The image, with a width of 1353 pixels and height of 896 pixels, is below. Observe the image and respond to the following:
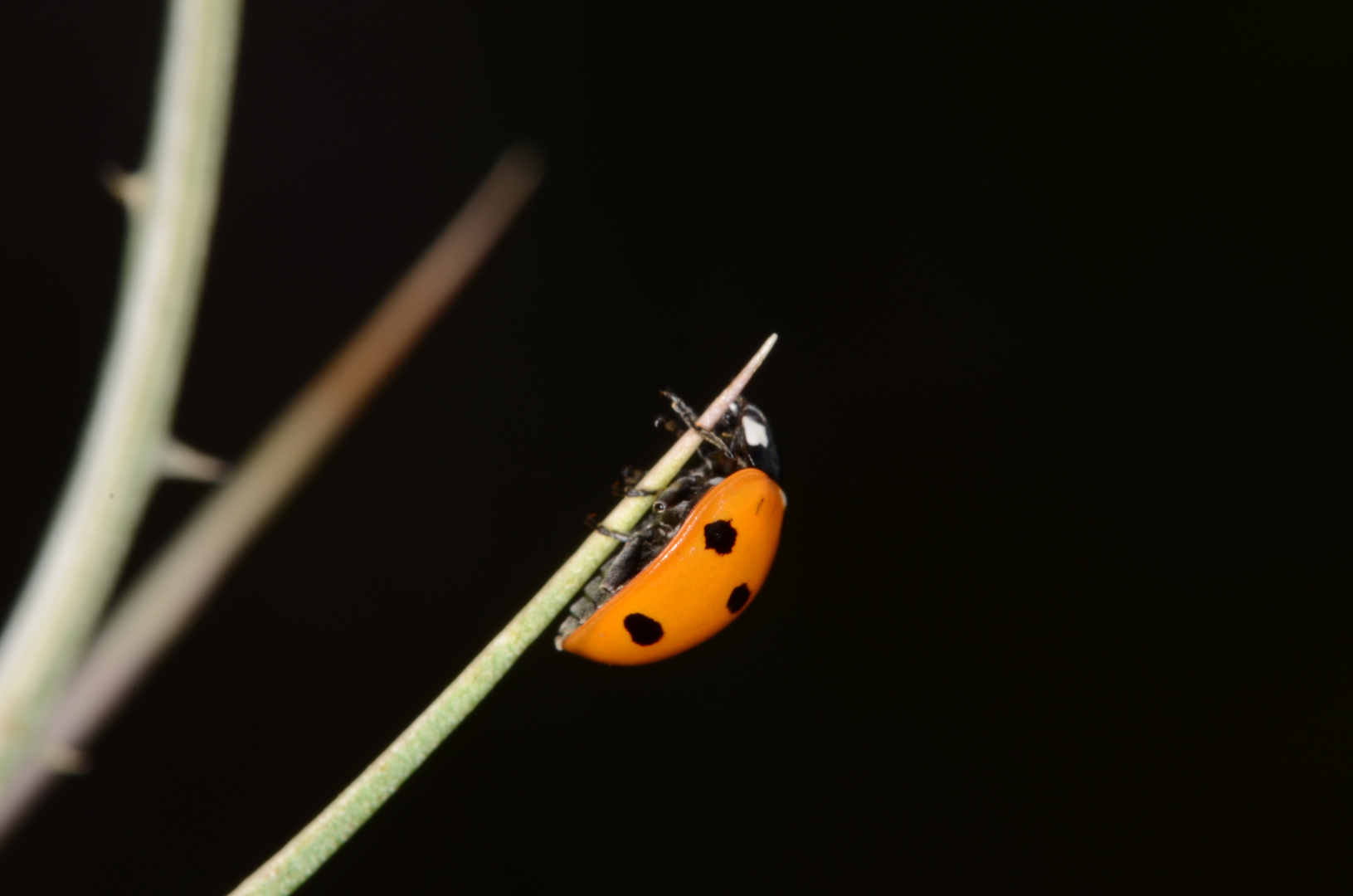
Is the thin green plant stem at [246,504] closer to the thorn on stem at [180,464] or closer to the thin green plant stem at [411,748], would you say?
the thorn on stem at [180,464]

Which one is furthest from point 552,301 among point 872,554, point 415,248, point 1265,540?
point 1265,540

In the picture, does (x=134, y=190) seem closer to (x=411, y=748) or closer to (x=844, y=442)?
(x=411, y=748)

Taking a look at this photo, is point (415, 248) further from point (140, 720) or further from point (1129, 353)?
point (1129, 353)

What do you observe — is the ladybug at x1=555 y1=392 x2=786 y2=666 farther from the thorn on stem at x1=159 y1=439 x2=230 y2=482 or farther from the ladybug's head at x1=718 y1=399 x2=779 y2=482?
the thorn on stem at x1=159 y1=439 x2=230 y2=482

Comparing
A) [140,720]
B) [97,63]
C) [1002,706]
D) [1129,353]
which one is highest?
[97,63]

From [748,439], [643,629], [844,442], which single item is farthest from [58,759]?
[844,442]

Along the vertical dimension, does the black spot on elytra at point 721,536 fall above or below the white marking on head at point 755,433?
below

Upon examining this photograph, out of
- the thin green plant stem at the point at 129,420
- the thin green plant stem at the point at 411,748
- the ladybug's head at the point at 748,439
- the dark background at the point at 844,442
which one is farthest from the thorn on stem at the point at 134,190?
the dark background at the point at 844,442
